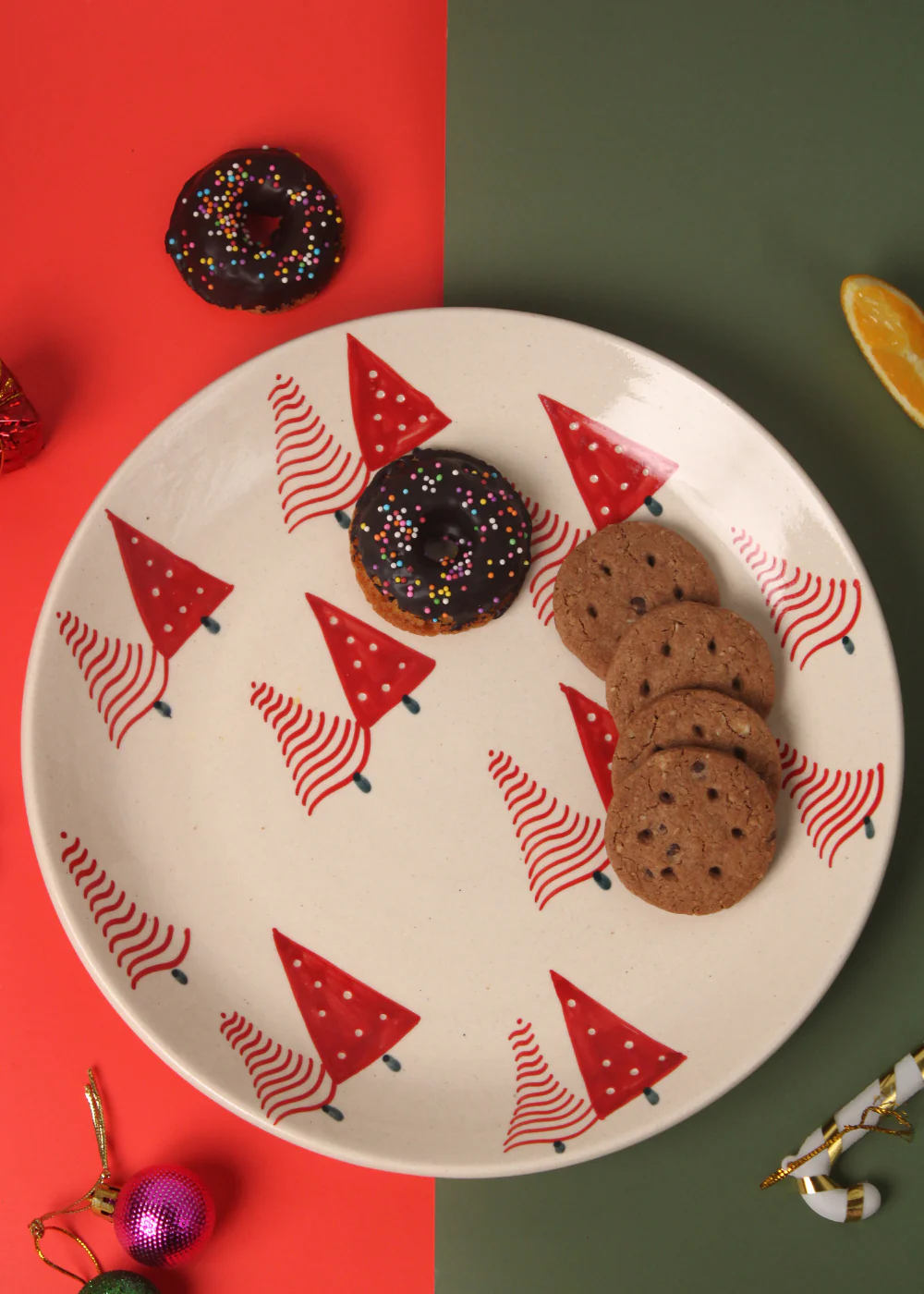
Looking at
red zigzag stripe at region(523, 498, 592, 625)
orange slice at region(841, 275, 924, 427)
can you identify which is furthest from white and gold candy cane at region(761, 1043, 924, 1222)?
orange slice at region(841, 275, 924, 427)

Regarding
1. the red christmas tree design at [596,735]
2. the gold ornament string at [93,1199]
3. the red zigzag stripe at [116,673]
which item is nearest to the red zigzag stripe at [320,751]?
the red zigzag stripe at [116,673]

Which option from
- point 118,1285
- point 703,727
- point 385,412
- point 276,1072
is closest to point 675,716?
point 703,727

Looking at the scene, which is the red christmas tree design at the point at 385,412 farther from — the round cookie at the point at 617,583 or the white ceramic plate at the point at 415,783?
the round cookie at the point at 617,583

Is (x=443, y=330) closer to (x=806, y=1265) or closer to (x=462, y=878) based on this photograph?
(x=462, y=878)

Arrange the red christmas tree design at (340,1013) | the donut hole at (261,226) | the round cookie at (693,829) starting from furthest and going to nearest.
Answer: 1. the donut hole at (261,226)
2. the red christmas tree design at (340,1013)
3. the round cookie at (693,829)

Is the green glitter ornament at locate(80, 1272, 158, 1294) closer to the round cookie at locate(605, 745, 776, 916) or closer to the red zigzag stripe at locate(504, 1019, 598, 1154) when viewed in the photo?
the red zigzag stripe at locate(504, 1019, 598, 1154)

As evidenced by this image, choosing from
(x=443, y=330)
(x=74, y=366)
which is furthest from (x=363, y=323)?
(x=74, y=366)

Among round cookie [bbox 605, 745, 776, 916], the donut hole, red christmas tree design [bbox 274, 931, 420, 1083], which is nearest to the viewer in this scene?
round cookie [bbox 605, 745, 776, 916]
